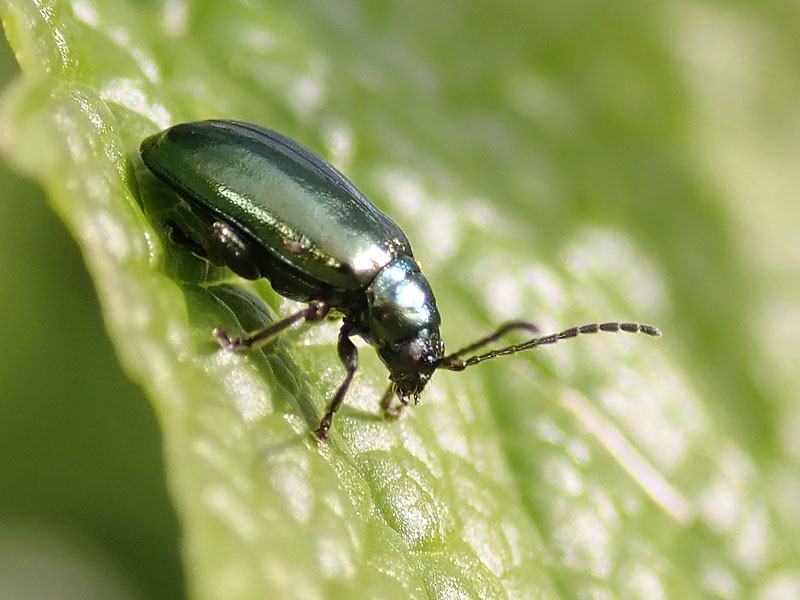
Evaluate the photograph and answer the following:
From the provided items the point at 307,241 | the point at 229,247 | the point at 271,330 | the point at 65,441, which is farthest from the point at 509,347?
the point at 65,441

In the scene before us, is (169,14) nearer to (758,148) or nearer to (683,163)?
(683,163)

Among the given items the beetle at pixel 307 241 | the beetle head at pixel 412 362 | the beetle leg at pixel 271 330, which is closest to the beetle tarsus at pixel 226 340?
the beetle leg at pixel 271 330

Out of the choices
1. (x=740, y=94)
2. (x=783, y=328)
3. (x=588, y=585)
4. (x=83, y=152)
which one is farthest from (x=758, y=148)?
(x=83, y=152)

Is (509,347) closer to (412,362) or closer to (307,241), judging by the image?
(412,362)

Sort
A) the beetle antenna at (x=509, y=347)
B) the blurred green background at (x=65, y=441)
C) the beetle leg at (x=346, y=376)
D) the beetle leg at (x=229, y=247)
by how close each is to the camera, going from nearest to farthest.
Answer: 1. the beetle leg at (x=346, y=376)
2. the beetle leg at (x=229, y=247)
3. the beetle antenna at (x=509, y=347)
4. the blurred green background at (x=65, y=441)

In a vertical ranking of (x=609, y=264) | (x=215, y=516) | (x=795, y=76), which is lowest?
(x=215, y=516)

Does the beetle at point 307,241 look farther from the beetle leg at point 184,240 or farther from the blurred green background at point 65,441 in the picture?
the blurred green background at point 65,441

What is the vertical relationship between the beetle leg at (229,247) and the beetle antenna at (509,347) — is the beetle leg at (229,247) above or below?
below
